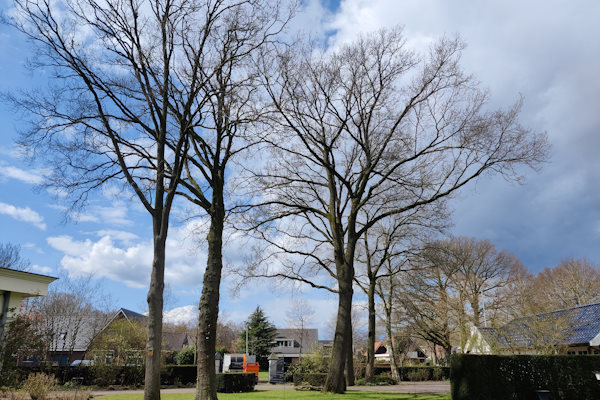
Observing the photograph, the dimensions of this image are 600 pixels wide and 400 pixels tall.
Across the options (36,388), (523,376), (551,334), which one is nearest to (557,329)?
(551,334)

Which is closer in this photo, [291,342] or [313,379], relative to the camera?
[313,379]

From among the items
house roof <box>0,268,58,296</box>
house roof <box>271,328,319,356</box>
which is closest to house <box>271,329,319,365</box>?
house roof <box>271,328,319,356</box>

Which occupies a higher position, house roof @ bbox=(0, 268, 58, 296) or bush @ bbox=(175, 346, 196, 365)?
house roof @ bbox=(0, 268, 58, 296)

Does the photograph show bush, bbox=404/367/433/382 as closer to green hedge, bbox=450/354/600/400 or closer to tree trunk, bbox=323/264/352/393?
green hedge, bbox=450/354/600/400

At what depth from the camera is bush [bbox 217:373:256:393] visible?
21.5 metres

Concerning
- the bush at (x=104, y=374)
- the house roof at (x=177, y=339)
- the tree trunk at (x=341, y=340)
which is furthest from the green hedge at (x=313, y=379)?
the house roof at (x=177, y=339)

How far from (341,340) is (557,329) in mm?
11137

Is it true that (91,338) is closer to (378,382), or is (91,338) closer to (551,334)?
(378,382)

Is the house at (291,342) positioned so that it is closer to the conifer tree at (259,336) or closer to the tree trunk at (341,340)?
the conifer tree at (259,336)

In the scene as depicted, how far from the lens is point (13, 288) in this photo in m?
14.3

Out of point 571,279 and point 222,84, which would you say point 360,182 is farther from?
point 571,279

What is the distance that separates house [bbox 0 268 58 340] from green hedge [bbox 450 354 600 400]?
14.7m

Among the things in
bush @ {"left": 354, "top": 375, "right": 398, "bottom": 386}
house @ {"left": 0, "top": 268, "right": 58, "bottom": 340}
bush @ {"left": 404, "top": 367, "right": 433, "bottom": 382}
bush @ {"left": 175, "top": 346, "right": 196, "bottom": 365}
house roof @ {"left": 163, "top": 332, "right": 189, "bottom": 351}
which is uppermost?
house @ {"left": 0, "top": 268, "right": 58, "bottom": 340}

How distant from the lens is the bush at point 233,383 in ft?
70.6
